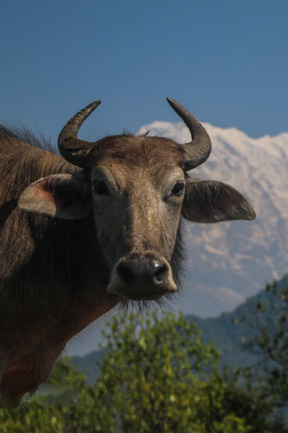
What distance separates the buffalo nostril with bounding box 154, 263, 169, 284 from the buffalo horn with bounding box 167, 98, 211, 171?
4.40ft

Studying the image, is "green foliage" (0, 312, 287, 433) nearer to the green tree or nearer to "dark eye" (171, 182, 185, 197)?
the green tree

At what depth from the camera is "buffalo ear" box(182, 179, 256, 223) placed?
21.5 ft

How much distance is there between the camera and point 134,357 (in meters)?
14.1

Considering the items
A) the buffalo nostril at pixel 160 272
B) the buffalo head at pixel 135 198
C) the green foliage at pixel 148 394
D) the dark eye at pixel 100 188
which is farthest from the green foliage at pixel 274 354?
the buffalo nostril at pixel 160 272

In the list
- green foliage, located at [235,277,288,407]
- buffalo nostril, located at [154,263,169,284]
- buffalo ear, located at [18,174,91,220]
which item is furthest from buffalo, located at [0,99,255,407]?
green foliage, located at [235,277,288,407]

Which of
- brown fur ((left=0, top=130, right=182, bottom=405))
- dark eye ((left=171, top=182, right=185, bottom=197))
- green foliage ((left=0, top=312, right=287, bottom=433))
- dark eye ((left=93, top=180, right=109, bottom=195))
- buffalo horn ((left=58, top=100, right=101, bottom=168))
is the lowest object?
green foliage ((left=0, top=312, right=287, bottom=433))

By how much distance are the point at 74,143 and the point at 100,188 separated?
0.58 meters

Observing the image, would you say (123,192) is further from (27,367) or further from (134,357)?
(134,357)

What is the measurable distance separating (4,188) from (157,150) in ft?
4.52

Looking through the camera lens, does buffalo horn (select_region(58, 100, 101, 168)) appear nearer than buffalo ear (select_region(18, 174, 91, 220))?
No

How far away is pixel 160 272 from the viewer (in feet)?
17.6

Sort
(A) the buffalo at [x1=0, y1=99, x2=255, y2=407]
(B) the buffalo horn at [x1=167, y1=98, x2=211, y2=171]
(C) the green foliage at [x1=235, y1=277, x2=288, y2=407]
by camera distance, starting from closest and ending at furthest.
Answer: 1. (A) the buffalo at [x1=0, y1=99, x2=255, y2=407]
2. (B) the buffalo horn at [x1=167, y1=98, x2=211, y2=171]
3. (C) the green foliage at [x1=235, y1=277, x2=288, y2=407]

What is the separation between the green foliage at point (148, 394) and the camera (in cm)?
1339

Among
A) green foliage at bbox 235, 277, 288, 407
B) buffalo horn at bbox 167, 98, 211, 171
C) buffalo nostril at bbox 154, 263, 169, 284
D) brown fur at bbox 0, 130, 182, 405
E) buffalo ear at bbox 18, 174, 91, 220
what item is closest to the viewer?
buffalo nostril at bbox 154, 263, 169, 284
